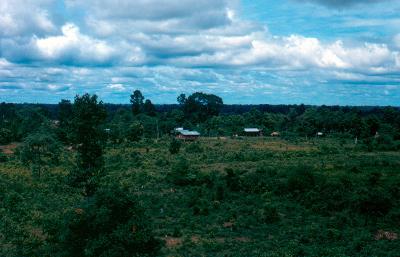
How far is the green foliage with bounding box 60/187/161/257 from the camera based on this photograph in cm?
1761

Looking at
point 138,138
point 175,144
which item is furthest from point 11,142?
point 175,144

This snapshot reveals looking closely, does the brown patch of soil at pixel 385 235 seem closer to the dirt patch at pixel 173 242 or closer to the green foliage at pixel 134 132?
the dirt patch at pixel 173 242

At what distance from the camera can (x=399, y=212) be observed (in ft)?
102

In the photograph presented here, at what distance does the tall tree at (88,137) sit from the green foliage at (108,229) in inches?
632

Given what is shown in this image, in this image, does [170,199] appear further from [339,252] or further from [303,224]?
[339,252]

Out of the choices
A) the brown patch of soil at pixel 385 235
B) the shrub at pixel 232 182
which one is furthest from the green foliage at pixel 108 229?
the shrub at pixel 232 182

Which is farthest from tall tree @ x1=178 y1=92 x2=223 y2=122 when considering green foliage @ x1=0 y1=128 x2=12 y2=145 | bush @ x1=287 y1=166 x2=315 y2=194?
bush @ x1=287 y1=166 x2=315 y2=194

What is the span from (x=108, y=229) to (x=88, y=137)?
57.0 ft

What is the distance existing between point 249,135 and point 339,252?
83.1m

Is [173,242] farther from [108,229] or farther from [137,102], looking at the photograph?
[137,102]

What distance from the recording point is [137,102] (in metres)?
128

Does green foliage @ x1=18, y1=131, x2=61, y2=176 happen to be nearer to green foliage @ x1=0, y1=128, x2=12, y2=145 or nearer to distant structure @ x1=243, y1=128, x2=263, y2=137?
green foliage @ x1=0, y1=128, x2=12, y2=145

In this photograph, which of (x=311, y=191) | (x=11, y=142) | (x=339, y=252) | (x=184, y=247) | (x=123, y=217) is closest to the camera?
(x=123, y=217)

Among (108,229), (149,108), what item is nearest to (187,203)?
(108,229)
